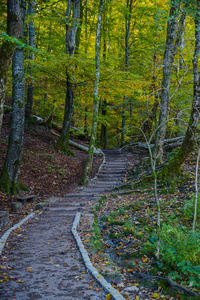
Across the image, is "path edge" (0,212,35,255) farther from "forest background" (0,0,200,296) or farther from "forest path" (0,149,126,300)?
"forest background" (0,0,200,296)

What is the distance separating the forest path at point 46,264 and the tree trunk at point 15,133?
1930 millimetres

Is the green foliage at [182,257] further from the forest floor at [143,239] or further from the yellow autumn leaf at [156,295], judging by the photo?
the yellow autumn leaf at [156,295]

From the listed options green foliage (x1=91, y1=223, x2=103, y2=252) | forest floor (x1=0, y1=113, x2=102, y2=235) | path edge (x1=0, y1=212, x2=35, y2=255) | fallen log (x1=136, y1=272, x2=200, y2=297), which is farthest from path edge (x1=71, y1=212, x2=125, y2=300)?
forest floor (x1=0, y1=113, x2=102, y2=235)

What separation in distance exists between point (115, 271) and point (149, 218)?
3126 mm

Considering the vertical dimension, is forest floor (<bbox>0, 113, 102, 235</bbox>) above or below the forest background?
below

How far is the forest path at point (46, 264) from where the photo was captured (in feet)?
11.3

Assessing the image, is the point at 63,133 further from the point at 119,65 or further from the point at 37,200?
the point at 119,65

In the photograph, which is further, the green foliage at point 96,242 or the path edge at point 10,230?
the green foliage at point 96,242

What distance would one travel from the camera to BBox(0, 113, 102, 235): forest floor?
8.61 m

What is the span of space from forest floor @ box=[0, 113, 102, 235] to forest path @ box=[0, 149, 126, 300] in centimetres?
105

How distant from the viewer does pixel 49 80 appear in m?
14.0

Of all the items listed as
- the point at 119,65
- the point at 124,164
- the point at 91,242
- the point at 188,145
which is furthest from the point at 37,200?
the point at 119,65

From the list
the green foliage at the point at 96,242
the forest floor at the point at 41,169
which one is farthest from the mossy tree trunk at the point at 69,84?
the green foliage at the point at 96,242

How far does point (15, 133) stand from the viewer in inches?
352
